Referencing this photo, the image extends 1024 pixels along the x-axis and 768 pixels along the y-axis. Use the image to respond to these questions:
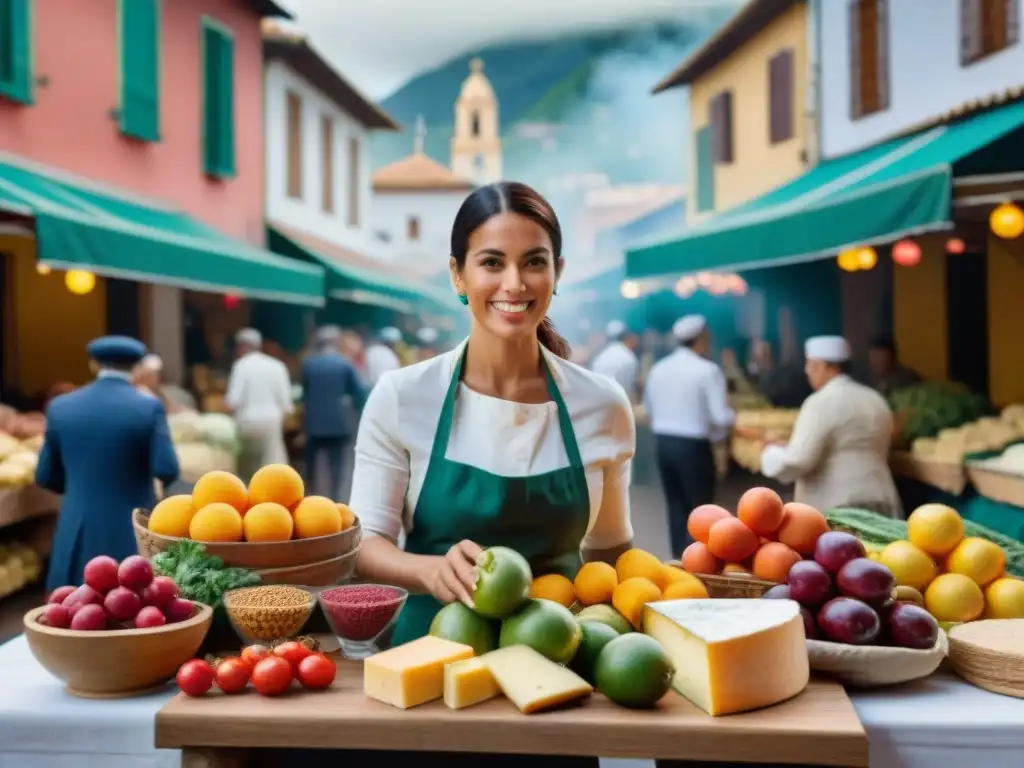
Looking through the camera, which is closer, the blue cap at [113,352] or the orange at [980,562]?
the orange at [980,562]

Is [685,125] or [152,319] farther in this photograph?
[685,125]

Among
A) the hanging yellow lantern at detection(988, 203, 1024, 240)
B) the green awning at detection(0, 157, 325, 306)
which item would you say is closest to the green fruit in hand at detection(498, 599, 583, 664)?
the green awning at detection(0, 157, 325, 306)

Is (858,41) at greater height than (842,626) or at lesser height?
greater

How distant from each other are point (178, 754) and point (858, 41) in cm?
1150

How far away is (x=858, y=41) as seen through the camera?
1159cm

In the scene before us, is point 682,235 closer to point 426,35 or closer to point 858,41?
point 858,41

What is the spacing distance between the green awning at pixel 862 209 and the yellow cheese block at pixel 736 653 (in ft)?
12.8

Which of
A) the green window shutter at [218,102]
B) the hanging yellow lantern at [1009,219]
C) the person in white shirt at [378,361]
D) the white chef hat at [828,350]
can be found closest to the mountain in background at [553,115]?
the green window shutter at [218,102]

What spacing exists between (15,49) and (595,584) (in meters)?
7.54

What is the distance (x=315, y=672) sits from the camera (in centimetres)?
193

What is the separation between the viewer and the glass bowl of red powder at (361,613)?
6.86ft

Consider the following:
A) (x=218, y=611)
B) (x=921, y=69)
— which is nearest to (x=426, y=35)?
(x=921, y=69)

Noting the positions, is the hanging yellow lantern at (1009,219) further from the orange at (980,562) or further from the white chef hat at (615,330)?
the white chef hat at (615,330)

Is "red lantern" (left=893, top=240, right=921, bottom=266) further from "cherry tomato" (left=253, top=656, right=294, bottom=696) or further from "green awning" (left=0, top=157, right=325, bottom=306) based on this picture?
"cherry tomato" (left=253, top=656, right=294, bottom=696)
